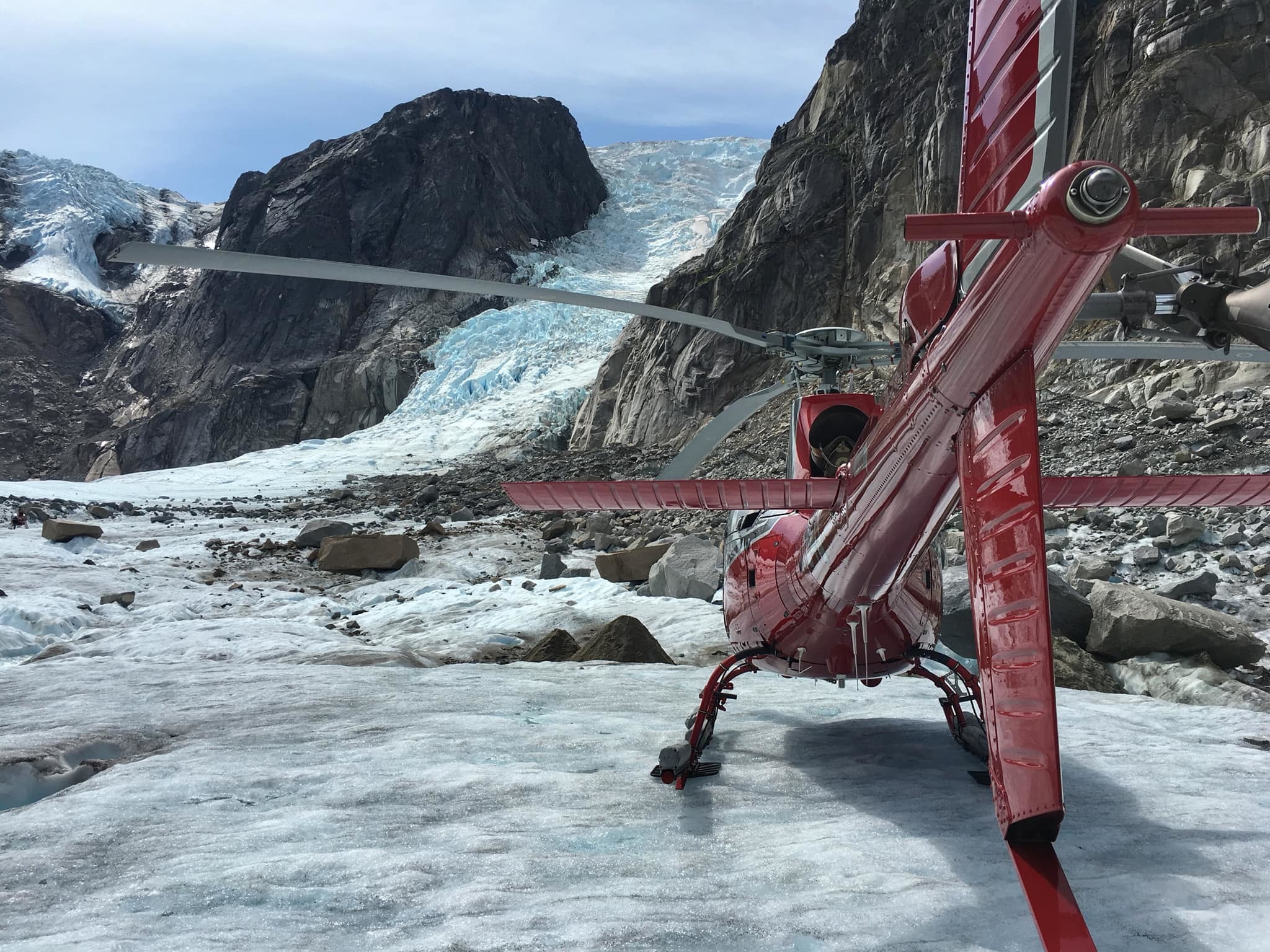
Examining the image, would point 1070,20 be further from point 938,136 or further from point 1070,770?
point 938,136

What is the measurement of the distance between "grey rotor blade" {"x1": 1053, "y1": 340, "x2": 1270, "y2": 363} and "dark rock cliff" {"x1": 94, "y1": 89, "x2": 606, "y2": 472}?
44511 mm

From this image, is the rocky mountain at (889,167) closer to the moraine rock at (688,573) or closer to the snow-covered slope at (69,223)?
the moraine rock at (688,573)

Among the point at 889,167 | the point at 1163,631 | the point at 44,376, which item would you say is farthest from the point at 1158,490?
the point at 44,376

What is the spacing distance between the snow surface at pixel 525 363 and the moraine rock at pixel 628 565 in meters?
19.3

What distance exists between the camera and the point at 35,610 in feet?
27.8

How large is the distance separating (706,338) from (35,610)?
82.7 ft

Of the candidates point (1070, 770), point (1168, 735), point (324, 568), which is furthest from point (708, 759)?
point (324, 568)

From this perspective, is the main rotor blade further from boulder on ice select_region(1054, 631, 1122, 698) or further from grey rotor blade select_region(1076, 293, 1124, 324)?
boulder on ice select_region(1054, 631, 1122, 698)

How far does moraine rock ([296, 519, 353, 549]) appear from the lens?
591 inches

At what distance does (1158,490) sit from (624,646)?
5.20m

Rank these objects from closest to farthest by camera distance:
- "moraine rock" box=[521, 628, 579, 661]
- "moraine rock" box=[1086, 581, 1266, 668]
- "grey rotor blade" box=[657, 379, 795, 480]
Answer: "grey rotor blade" box=[657, 379, 795, 480], "moraine rock" box=[1086, 581, 1266, 668], "moraine rock" box=[521, 628, 579, 661]

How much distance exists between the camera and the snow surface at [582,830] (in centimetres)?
268

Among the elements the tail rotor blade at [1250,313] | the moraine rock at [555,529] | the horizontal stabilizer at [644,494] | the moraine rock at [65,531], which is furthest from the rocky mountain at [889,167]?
the moraine rock at [65,531]

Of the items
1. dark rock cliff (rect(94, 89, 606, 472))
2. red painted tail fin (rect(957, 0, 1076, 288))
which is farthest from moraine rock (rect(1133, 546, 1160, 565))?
dark rock cliff (rect(94, 89, 606, 472))
